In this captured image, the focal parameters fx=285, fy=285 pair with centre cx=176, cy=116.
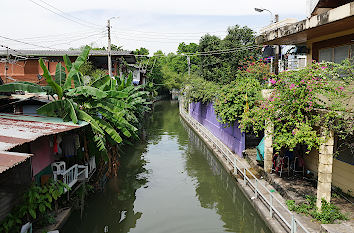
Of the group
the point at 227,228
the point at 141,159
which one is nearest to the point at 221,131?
the point at 141,159

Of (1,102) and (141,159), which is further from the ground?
(1,102)

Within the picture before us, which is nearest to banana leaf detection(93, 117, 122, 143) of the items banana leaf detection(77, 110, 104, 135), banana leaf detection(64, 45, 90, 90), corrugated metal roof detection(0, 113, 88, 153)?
banana leaf detection(77, 110, 104, 135)

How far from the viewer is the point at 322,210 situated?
8969 mm

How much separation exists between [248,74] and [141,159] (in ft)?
31.3

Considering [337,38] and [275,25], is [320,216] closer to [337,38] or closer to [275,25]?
[337,38]

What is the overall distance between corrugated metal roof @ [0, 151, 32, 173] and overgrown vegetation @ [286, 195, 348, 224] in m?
8.42

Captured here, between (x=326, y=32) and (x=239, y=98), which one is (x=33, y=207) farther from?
(x=239, y=98)

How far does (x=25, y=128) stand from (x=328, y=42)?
1083 centimetres

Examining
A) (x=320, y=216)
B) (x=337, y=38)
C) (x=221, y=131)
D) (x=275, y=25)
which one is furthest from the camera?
(x=275, y=25)

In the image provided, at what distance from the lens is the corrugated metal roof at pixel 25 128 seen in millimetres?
7383

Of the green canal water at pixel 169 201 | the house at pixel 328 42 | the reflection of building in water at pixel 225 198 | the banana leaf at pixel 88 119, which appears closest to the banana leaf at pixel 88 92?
the banana leaf at pixel 88 119

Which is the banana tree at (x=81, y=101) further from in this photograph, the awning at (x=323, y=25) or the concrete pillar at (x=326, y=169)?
the concrete pillar at (x=326, y=169)

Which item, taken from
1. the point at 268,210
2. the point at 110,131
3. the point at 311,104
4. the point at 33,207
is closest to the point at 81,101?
the point at 110,131

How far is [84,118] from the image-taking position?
10.9 meters
